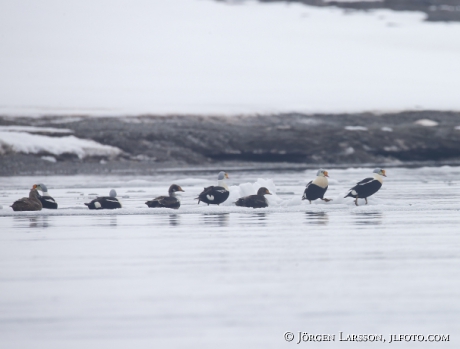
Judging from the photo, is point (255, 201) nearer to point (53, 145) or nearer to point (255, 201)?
point (255, 201)

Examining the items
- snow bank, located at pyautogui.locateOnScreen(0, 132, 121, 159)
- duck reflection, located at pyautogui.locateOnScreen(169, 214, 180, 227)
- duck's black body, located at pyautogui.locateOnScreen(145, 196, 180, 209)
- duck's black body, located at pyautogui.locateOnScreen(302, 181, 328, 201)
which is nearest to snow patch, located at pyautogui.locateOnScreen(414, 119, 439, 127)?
snow bank, located at pyautogui.locateOnScreen(0, 132, 121, 159)

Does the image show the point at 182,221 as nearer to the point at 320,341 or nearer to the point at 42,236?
the point at 42,236

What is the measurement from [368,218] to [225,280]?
6.47 meters

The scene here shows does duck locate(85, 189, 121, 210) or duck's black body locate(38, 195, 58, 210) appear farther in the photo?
duck's black body locate(38, 195, 58, 210)

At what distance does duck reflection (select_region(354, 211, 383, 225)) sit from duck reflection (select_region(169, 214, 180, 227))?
123 inches

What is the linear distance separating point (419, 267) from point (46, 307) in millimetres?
3981

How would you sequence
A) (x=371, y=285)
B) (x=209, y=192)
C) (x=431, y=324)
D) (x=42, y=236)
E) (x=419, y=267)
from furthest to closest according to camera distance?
1. (x=209, y=192)
2. (x=42, y=236)
3. (x=419, y=267)
4. (x=371, y=285)
5. (x=431, y=324)

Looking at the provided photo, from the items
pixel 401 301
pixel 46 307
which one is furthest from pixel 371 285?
pixel 46 307

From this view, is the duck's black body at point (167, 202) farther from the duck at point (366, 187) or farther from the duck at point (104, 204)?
the duck at point (366, 187)

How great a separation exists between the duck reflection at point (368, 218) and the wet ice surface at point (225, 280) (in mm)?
73

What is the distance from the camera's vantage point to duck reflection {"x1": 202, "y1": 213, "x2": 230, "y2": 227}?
43.8ft

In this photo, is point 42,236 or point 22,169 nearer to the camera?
point 42,236

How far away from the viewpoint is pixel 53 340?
579 centimetres

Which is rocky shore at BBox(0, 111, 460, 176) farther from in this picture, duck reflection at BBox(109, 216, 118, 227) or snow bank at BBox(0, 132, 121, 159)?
duck reflection at BBox(109, 216, 118, 227)
